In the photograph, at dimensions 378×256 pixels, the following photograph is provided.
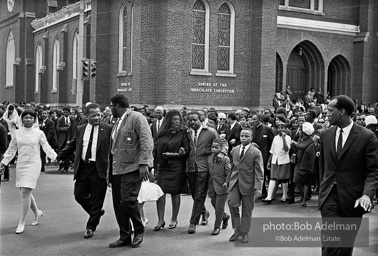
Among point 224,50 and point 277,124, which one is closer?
point 277,124

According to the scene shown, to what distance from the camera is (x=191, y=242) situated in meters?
8.10

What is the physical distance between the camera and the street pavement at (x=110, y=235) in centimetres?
755

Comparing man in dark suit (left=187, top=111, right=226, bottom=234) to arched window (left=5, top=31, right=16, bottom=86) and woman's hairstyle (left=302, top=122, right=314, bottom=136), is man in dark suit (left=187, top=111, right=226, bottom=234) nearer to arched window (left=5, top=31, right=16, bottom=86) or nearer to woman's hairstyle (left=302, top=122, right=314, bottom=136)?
woman's hairstyle (left=302, top=122, right=314, bottom=136)

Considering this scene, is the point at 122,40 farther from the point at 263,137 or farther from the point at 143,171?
the point at 143,171

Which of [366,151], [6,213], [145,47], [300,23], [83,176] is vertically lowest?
[6,213]

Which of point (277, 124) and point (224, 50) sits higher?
point (224, 50)

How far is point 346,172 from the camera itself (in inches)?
222

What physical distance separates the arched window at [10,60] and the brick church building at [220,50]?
43.3 feet

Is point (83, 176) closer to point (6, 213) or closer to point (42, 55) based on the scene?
point (6, 213)

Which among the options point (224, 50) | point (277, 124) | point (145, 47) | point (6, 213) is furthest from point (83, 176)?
point (224, 50)

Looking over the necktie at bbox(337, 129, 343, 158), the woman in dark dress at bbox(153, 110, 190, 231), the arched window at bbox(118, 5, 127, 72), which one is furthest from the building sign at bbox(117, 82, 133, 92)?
the necktie at bbox(337, 129, 343, 158)

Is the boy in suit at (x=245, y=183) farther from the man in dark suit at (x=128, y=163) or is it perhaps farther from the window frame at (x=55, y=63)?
the window frame at (x=55, y=63)

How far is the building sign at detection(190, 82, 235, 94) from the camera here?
2466cm

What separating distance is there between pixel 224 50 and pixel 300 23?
773 centimetres
